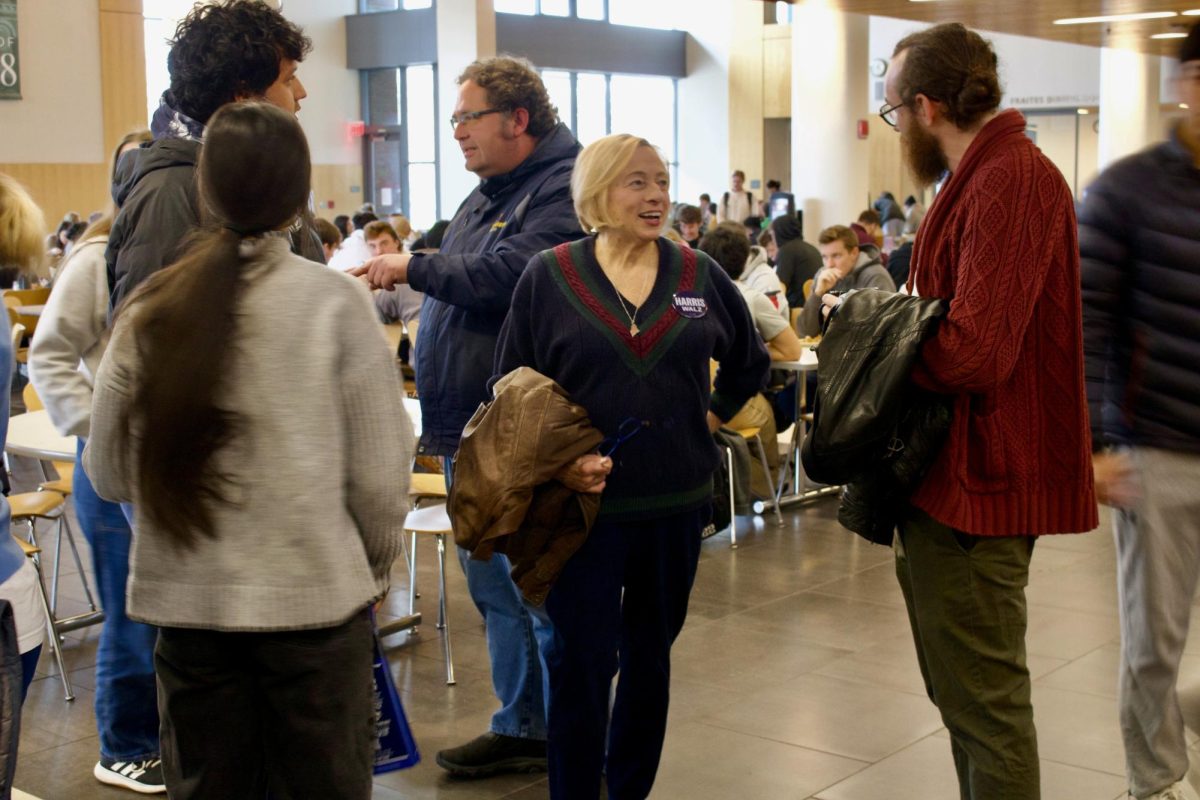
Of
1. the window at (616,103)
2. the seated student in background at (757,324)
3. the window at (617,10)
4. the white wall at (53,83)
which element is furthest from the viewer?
the window at (616,103)

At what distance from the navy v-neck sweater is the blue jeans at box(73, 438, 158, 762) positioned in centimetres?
111

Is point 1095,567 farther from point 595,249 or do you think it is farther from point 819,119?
point 819,119

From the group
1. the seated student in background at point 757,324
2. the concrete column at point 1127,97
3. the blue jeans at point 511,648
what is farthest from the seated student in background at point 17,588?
the concrete column at point 1127,97

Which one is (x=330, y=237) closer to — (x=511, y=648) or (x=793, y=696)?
(x=793, y=696)

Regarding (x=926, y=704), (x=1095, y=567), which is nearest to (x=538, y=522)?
(x=926, y=704)

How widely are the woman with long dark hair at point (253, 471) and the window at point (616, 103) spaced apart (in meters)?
21.1

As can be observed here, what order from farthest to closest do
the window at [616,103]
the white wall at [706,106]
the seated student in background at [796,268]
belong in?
1. the white wall at [706,106]
2. the window at [616,103]
3. the seated student in background at [796,268]

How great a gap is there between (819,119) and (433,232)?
654 cm

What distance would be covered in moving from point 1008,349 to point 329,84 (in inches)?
831

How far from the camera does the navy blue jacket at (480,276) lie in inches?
122

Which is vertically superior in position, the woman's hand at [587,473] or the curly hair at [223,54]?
the curly hair at [223,54]

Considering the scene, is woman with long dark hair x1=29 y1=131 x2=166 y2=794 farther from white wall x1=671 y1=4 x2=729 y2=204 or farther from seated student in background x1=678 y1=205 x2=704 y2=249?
white wall x1=671 y1=4 x2=729 y2=204

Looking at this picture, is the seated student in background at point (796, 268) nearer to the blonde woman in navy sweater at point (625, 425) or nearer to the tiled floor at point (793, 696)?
the tiled floor at point (793, 696)

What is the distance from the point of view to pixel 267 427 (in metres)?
1.90
